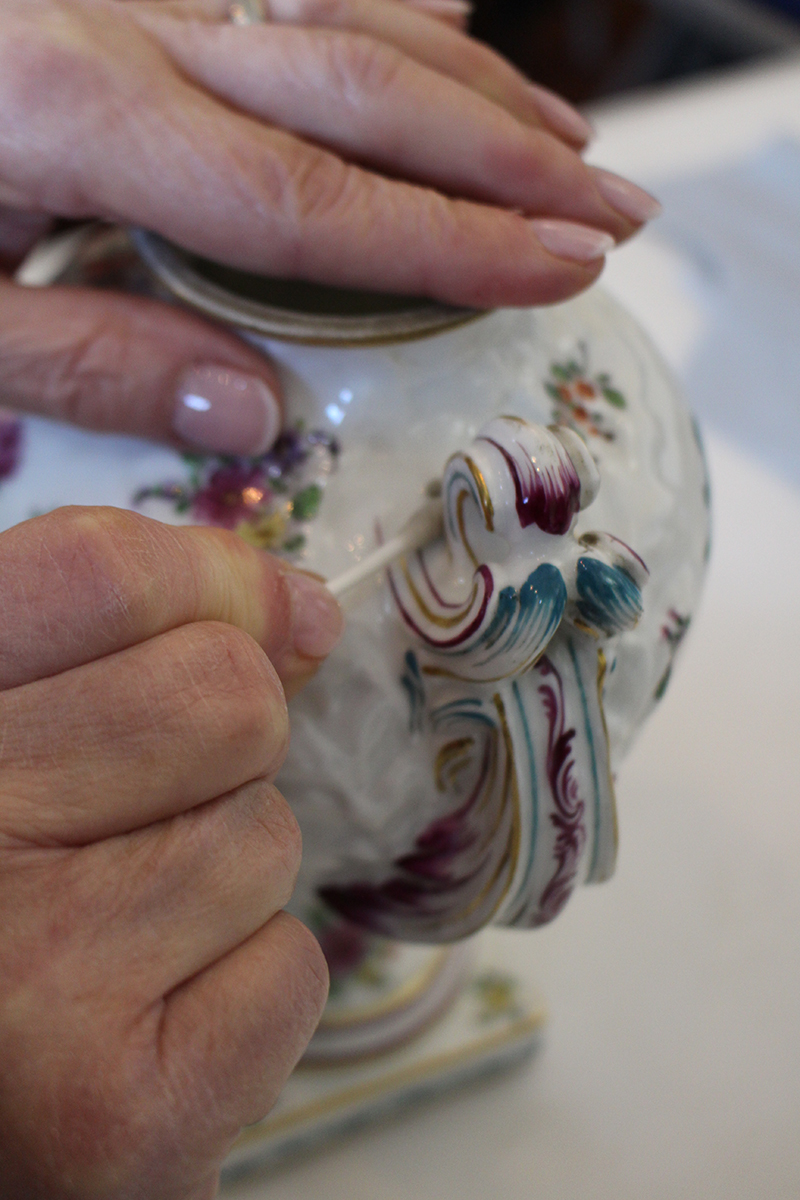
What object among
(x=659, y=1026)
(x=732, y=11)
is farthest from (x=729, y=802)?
(x=732, y=11)

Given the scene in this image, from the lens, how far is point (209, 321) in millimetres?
382

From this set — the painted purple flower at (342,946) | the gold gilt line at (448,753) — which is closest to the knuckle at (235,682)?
the gold gilt line at (448,753)

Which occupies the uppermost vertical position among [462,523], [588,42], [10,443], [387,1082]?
[462,523]

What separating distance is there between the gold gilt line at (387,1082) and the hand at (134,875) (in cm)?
30

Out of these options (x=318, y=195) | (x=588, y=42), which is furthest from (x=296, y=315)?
(x=588, y=42)

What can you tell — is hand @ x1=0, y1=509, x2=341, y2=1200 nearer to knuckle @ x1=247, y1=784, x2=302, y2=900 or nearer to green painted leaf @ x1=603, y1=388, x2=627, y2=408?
knuckle @ x1=247, y1=784, x2=302, y2=900

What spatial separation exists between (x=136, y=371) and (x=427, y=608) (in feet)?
0.45

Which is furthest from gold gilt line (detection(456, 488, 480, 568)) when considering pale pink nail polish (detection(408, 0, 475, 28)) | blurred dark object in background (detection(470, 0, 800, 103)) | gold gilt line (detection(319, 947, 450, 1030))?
blurred dark object in background (detection(470, 0, 800, 103))

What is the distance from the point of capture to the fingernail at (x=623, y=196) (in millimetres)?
386

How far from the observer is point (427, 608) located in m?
0.34

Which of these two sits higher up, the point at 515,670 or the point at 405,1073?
the point at 515,670

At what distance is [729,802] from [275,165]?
512 mm

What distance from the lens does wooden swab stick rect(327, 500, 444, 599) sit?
342 millimetres

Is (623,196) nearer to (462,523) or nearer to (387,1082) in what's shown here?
(462,523)
